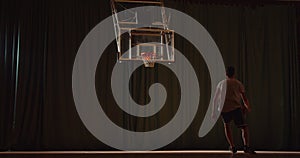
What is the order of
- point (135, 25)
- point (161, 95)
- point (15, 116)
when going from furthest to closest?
point (161, 95)
point (15, 116)
point (135, 25)

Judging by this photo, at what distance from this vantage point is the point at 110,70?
7.27m

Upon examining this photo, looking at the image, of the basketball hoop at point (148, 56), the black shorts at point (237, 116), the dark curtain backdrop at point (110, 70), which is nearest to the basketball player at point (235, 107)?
the black shorts at point (237, 116)

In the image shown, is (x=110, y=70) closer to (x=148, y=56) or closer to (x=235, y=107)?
(x=148, y=56)

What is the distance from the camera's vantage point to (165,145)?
23.5 ft

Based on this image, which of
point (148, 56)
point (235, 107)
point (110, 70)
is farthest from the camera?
point (110, 70)

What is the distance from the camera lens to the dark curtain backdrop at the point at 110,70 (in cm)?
694

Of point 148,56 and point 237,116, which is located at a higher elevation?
point 148,56

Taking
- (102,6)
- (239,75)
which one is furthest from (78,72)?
(239,75)

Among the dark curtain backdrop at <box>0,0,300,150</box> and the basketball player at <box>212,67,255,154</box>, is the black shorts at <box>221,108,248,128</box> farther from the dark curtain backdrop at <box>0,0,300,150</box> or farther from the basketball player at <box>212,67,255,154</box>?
the dark curtain backdrop at <box>0,0,300,150</box>

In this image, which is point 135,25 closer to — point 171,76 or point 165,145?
point 171,76

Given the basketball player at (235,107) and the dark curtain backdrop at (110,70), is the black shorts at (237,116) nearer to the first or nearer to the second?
the basketball player at (235,107)

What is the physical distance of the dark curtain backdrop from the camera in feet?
22.8

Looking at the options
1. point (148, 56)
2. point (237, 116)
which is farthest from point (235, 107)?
point (148, 56)

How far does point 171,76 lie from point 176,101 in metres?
0.51
